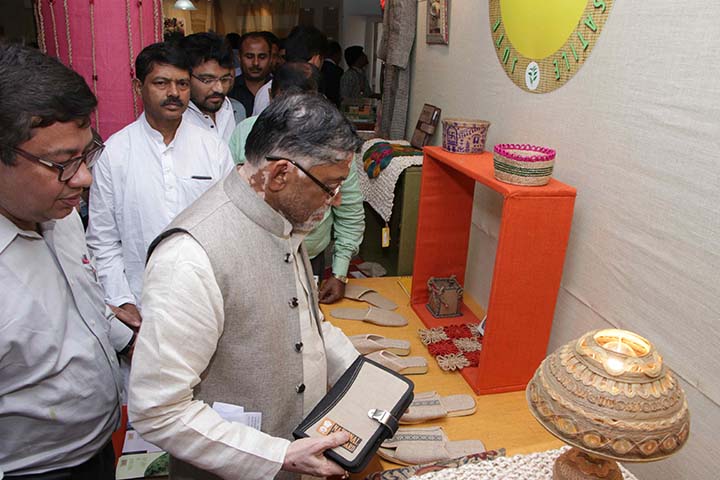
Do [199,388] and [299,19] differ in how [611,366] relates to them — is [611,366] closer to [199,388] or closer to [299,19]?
[199,388]

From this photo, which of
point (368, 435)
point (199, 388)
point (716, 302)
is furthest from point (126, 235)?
point (716, 302)

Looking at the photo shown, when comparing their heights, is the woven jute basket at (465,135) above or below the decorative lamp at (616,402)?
above

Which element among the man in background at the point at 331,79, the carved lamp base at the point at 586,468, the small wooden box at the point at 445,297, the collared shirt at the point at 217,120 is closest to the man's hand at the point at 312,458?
the carved lamp base at the point at 586,468

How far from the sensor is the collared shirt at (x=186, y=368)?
3.37 ft

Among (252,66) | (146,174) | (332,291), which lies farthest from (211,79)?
(252,66)

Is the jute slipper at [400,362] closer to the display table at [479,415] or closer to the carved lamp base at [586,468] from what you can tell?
the display table at [479,415]

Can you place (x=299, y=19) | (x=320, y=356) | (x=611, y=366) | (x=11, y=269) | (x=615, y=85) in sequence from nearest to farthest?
(x=611, y=366) → (x=11, y=269) → (x=320, y=356) → (x=615, y=85) → (x=299, y=19)

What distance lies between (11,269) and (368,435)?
86 cm

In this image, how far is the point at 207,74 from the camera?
108 inches

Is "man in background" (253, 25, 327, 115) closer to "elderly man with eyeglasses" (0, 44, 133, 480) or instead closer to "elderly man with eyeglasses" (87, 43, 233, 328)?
"elderly man with eyeglasses" (87, 43, 233, 328)

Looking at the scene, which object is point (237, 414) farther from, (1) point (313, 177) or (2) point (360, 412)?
(1) point (313, 177)

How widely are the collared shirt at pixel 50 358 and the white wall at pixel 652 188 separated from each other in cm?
159

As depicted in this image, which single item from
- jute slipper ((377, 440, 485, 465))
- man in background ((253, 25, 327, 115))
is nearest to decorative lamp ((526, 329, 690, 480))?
jute slipper ((377, 440, 485, 465))

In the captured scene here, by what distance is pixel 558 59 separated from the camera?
2.03m
